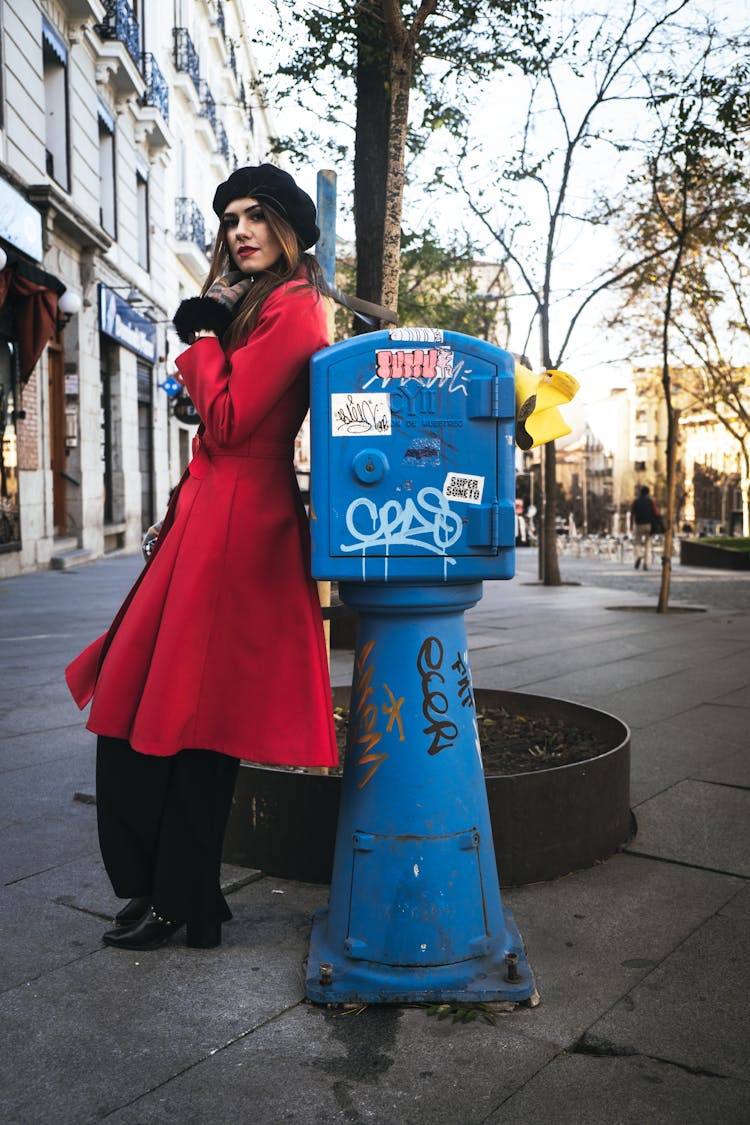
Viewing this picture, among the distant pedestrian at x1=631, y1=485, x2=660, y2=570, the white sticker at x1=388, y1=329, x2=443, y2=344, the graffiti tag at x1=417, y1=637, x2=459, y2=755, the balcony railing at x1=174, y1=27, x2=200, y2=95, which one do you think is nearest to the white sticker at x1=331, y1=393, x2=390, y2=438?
the white sticker at x1=388, y1=329, x2=443, y2=344

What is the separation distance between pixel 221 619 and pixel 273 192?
104 cm

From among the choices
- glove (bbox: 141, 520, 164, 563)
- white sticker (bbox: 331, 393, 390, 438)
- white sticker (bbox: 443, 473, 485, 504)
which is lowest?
glove (bbox: 141, 520, 164, 563)

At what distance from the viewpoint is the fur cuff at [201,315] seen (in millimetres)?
2352

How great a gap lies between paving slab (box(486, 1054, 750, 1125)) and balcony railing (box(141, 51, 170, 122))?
72.2 feet

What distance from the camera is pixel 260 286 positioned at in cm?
240

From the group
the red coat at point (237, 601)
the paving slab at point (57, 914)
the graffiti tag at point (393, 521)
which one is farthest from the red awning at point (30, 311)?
the graffiti tag at point (393, 521)

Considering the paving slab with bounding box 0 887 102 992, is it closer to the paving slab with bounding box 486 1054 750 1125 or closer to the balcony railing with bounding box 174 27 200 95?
the paving slab with bounding box 486 1054 750 1125

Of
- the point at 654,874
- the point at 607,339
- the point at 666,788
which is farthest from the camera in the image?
the point at 607,339

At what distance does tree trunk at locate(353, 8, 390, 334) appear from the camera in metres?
5.11

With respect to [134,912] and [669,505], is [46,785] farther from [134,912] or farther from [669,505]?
[669,505]

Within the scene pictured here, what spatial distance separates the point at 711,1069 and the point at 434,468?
1304mm

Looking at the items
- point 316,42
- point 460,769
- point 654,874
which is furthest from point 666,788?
point 316,42

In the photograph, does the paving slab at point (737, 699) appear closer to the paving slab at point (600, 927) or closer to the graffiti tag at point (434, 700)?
the paving slab at point (600, 927)

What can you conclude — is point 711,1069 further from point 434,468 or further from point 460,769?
point 434,468
